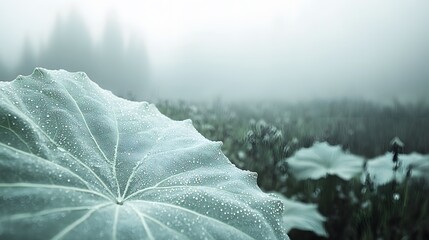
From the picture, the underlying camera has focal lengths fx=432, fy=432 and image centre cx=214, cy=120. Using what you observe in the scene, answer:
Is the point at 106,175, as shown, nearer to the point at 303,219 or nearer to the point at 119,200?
the point at 119,200

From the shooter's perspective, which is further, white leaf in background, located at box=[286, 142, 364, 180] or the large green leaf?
white leaf in background, located at box=[286, 142, 364, 180]

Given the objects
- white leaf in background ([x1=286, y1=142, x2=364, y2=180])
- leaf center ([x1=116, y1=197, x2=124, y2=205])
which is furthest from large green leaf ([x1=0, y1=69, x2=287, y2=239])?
white leaf in background ([x1=286, y1=142, x2=364, y2=180])

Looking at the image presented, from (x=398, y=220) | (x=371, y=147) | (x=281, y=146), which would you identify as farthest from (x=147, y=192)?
(x=371, y=147)

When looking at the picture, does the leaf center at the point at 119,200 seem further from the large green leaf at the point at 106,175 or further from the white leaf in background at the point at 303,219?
the white leaf in background at the point at 303,219

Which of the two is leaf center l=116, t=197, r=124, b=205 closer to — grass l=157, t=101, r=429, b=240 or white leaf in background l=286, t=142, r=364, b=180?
grass l=157, t=101, r=429, b=240

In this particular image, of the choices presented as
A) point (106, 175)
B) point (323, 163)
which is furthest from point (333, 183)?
point (106, 175)
